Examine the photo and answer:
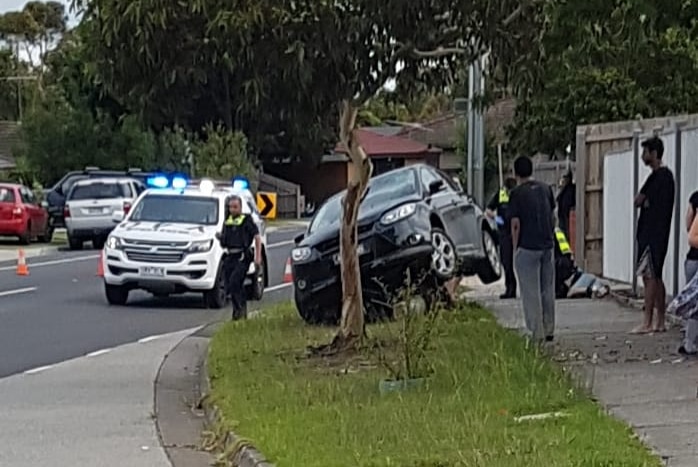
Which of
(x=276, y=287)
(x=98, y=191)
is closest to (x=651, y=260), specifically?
(x=276, y=287)

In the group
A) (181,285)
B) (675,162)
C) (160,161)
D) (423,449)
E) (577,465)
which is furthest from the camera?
(160,161)

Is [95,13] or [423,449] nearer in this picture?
[423,449]

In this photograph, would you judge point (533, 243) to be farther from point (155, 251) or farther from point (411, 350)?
point (155, 251)

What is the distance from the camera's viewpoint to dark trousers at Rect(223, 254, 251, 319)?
18.1m

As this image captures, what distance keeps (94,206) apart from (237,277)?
796 inches

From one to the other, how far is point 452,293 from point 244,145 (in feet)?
99.7

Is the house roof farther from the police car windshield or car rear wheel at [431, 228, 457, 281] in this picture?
car rear wheel at [431, 228, 457, 281]

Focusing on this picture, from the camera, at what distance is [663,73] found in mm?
18531

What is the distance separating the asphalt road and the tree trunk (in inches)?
137

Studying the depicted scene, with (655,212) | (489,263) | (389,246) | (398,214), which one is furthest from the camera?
(489,263)

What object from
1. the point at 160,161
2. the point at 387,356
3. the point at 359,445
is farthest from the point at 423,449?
the point at 160,161

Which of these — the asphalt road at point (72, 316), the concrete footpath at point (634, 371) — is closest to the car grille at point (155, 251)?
the asphalt road at point (72, 316)

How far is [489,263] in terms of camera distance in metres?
18.7

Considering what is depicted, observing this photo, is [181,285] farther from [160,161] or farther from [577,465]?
[160,161]
